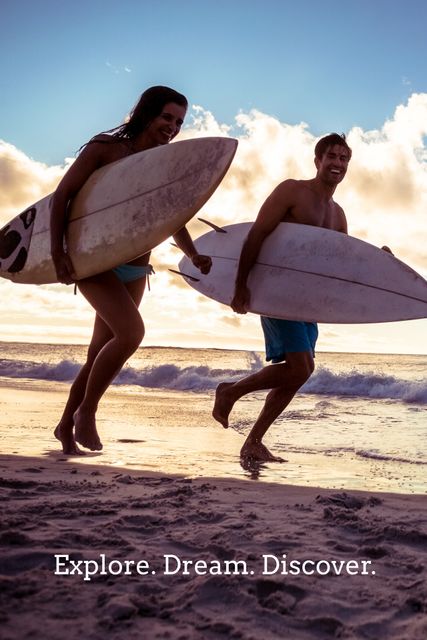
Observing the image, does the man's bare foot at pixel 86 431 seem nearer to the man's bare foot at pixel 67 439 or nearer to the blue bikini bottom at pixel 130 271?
the man's bare foot at pixel 67 439

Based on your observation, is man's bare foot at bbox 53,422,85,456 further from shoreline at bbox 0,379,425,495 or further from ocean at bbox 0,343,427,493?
ocean at bbox 0,343,427,493

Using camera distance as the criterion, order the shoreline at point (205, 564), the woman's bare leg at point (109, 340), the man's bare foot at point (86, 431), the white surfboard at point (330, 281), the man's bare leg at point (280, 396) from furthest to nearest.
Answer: the white surfboard at point (330, 281) → the man's bare leg at point (280, 396) → the man's bare foot at point (86, 431) → the woman's bare leg at point (109, 340) → the shoreline at point (205, 564)

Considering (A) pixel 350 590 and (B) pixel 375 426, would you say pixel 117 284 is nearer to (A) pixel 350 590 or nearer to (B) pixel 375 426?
(A) pixel 350 590

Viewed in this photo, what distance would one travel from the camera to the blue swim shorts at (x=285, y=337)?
3967 millimetres

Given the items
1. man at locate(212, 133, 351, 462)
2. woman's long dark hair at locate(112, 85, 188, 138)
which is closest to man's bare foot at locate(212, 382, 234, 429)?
man at locate(212, 133, 351, 462)

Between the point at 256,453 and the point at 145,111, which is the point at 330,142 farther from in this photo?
the point at 256,453

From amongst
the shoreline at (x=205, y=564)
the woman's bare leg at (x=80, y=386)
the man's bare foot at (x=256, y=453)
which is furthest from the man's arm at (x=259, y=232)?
the shoreline at (x=205, y=564)

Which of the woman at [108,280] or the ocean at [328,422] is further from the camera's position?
the ocean at [328,422]

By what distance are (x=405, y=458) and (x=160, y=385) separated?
10388 millimetres

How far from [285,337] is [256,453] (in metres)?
0.73

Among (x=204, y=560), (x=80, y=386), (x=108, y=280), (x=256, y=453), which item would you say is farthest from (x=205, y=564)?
(x=256, y=453)

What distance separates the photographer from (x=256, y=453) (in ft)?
13.1

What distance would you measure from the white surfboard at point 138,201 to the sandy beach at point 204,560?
113cm

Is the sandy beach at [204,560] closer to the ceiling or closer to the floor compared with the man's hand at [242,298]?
closer to the floor
